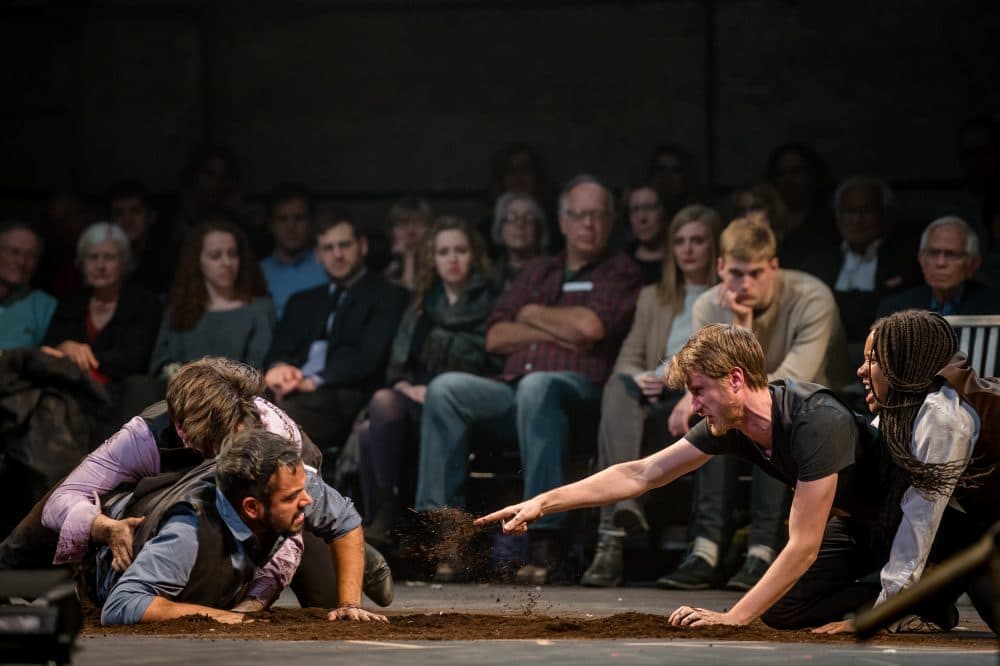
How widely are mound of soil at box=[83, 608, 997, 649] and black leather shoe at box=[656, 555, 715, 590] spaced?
2.03 metres

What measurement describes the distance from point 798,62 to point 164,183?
147 inches

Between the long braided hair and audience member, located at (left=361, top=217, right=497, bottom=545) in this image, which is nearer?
the long braided hair

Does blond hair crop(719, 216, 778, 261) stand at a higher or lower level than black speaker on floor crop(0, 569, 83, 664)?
higher

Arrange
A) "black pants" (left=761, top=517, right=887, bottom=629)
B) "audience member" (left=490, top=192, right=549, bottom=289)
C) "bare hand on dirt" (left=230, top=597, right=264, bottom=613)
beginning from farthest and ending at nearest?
"audience member" (left=490, top=192, right=549, bottom=289), "black pants" (left=761, top=517, right=887, bottom=629), "bare hand on dirt" (left=230, top=597, right=264, bottom=613)

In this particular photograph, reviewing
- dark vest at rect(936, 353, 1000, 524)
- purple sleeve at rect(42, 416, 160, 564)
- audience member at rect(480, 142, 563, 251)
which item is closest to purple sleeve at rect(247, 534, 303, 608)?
purple sleeve at rect(42, 416, 160, 564)

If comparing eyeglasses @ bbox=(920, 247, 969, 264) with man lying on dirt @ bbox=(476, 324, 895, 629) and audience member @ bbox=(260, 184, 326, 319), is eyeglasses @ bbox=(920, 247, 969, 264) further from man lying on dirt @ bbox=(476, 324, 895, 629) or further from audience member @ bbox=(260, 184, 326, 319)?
audience member @ bbox=(260, 184, 326, 319)

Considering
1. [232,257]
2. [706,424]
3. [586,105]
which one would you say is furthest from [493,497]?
[706,424]

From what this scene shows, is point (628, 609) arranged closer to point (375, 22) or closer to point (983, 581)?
point (983, 581)

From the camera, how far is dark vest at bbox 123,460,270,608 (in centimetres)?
491

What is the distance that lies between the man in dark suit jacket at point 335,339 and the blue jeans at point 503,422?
0.65 metres

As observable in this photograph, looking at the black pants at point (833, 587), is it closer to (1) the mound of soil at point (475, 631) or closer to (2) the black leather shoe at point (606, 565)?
(1) the mound of soil at point (475, 631)

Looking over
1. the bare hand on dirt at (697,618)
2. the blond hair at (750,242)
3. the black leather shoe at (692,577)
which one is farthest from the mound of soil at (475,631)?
the blond hair at (750,242)

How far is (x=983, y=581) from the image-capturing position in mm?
5082

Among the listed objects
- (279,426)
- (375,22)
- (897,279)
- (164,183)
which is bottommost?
(279,426)
